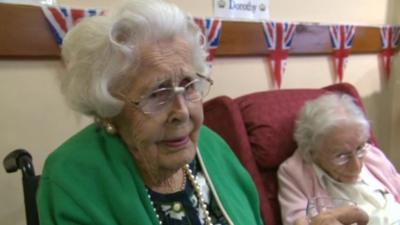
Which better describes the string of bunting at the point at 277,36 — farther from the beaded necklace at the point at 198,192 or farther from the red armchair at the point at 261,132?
the beaded necklace at the point at 198,192

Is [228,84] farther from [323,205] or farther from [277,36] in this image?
[323,205]

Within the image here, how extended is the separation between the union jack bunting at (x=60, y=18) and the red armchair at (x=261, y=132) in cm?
60

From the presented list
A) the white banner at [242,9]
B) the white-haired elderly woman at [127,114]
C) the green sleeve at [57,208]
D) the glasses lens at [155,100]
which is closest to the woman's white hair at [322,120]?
the white banner at [242,9]

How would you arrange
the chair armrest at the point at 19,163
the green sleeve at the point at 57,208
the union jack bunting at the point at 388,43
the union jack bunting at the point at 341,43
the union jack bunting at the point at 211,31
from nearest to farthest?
the green sleeve at the point at 57,208 → the chair armrest at the point at 19,163 → the union jack bunting at the point at 211,31 → the union jack bunting at the point at 341,43 → the union jack bunting at the point at 388,43

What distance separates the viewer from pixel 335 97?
160 cm

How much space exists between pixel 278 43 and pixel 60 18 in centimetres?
110

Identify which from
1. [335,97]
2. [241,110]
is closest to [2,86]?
[241,110]

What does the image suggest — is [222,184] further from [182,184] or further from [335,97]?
[335,97]

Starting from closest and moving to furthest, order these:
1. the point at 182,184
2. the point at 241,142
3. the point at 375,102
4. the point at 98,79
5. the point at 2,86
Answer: the point at 98,79
the point at 182,184
the point at 2,86
the point at 241,142
the point at 375,102

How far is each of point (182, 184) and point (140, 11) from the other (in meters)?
0.47

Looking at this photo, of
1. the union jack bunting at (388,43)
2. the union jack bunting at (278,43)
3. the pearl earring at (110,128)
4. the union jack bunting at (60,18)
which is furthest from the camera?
the union jack bunting at (388,43)

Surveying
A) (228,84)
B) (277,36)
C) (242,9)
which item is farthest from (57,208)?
(277,36)

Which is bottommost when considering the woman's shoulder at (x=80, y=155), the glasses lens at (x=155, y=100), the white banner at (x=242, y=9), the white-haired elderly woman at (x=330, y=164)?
the white-haired elderly woman at (x=330, y=164)

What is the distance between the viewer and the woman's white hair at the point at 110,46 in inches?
34.7
